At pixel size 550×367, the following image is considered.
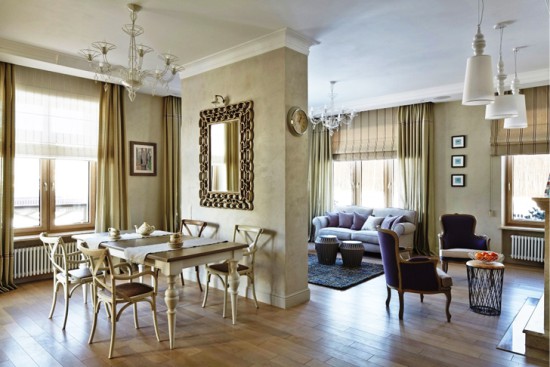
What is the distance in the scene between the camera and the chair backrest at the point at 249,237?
4125mm

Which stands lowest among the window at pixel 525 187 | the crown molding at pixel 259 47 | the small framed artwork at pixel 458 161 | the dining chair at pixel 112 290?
the dining chair at pixel 112 290

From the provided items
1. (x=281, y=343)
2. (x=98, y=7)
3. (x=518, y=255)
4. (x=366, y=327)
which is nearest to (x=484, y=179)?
(x=518, y=255)

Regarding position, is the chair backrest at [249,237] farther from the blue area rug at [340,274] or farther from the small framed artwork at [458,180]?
the small framed artwork at [458,180]

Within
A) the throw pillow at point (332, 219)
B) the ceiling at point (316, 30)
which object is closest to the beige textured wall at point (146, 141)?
the ceiling at point (316, 30)

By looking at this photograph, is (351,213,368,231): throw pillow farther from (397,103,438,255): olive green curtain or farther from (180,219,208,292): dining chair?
(180,219,208,292): dining chair

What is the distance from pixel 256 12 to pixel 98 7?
150cm

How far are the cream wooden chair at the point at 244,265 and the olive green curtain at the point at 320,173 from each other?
435 cm

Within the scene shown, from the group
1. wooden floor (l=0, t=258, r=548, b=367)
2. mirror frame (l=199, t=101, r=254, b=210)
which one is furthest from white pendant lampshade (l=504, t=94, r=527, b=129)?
mirror frame (l=199, t=101, r=254, b=210)

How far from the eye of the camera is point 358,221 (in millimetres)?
7496

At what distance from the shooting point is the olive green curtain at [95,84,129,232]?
5.64m

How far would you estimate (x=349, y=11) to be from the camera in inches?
138

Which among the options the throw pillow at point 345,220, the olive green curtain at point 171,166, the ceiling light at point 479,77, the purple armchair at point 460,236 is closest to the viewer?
the ceiling light at point 479,77

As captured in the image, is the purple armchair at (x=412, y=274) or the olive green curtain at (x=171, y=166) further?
the olive green curtain at (x=171, y=166)

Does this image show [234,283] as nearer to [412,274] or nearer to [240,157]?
[240,157]
